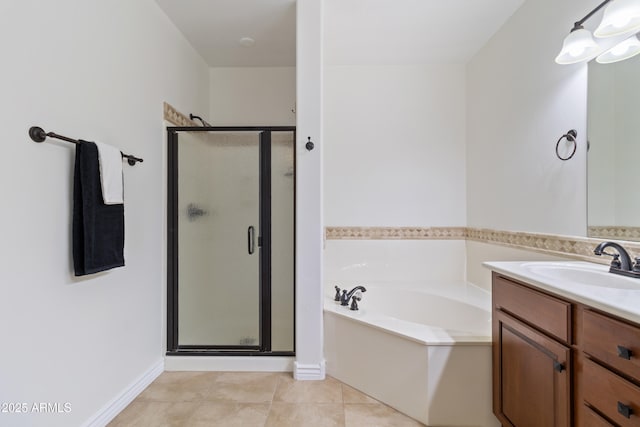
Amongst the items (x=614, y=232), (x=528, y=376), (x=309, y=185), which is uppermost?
(x=309, y=185)

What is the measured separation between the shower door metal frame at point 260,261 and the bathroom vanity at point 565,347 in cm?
133

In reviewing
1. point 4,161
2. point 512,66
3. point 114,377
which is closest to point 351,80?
point 512,66

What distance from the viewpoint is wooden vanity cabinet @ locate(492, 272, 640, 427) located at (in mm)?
894

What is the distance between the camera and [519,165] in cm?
227

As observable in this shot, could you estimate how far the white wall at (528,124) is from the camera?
5.93ft

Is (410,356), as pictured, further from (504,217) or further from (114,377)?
(114,377)

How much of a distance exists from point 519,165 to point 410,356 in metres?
1.58

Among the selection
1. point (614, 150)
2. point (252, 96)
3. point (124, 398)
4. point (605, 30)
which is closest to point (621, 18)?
point (605, 30)

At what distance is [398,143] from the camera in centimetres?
300

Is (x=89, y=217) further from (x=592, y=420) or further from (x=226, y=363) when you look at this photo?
(x=592, y=420)

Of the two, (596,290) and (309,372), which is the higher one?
(596,290)

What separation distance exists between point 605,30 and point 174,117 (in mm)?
2578

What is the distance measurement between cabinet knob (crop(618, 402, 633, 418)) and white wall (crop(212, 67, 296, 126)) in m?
2.89

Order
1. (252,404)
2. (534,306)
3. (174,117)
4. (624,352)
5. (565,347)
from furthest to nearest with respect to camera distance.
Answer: (174,117), (252,404), (534,306), (565,347), (624,352)
